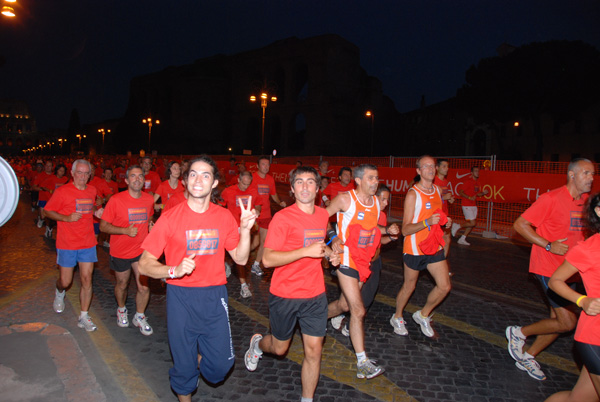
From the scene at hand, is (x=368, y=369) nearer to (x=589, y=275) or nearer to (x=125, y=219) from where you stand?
(x=589, y=275)

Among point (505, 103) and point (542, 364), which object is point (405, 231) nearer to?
point (542, 364)

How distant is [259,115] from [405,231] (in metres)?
51.2

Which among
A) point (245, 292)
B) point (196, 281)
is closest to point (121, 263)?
point (245, 292)

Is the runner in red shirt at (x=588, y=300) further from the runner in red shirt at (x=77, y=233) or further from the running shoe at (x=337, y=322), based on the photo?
the runner in red shirt at (x=77, y=233)

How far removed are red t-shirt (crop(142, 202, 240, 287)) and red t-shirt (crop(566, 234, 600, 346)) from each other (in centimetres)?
261

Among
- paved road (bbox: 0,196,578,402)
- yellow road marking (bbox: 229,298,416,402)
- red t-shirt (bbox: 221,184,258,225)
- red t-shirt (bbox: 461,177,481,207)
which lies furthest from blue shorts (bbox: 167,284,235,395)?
red t-shirt (bbox: 461,177,481,207)

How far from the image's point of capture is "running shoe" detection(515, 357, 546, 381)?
167 inches

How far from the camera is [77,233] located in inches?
208

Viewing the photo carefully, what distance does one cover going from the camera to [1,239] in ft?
35.2

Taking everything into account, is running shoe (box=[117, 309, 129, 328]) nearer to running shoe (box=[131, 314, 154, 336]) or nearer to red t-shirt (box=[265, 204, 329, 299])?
running shoe (box=[131, 314, 154, 336])

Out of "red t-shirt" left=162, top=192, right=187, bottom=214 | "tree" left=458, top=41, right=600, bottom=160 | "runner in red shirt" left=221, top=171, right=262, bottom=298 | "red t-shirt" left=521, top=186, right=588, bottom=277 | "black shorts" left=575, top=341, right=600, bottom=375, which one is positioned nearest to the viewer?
"black shorts" left=575, top=341, right=600, bottom=375

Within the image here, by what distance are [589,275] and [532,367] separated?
2023mm

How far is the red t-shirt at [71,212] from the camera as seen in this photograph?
5262 mm

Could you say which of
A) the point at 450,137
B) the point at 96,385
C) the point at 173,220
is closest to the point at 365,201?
the point at 173,220
